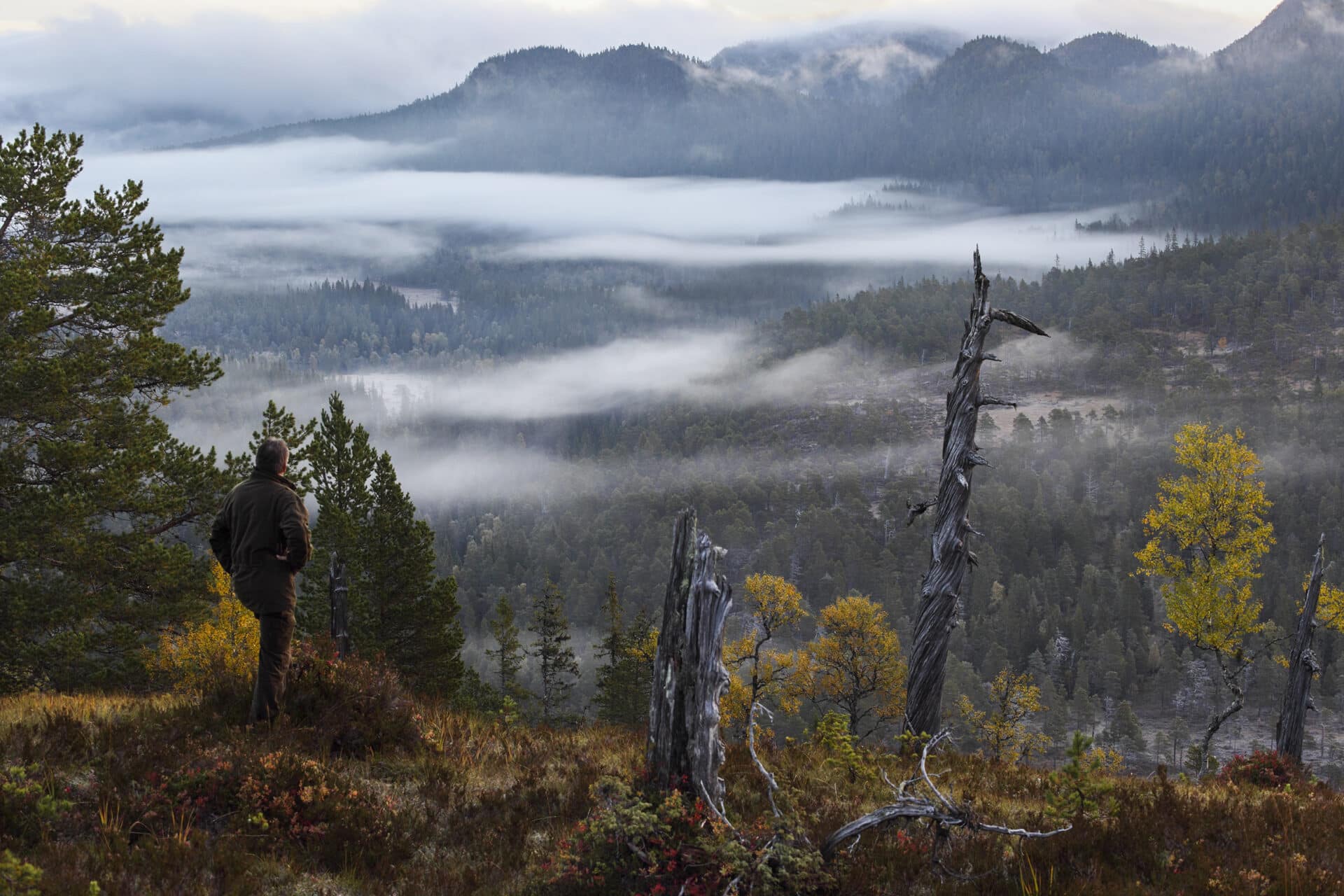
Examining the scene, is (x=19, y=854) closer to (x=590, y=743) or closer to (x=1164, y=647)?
(x=590, y=743)

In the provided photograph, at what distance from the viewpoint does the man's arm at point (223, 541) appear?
8.21 meters

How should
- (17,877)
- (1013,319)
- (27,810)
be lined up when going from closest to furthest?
(17,877)
(27,810)
(1013,319)

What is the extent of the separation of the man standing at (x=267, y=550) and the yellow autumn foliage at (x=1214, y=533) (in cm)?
2465

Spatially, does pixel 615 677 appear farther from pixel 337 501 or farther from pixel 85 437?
pixel 85 437

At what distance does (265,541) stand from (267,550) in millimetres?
106

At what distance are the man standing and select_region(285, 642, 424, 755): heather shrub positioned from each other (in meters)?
0.37

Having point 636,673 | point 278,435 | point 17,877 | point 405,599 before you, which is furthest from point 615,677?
point 17,877

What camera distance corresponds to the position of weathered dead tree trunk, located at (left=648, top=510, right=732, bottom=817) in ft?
22.5

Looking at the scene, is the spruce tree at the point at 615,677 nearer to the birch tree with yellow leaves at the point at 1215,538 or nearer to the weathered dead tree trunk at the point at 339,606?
the birch tree with yellow leaves at the point at 1215,538

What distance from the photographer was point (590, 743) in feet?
32.4

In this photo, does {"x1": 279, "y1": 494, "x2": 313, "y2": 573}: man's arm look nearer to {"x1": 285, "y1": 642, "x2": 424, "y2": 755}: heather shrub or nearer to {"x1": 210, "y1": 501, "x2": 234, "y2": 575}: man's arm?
{"x1": 210, "y1": 501, "x2": 234, "y2": 575}: man's arm

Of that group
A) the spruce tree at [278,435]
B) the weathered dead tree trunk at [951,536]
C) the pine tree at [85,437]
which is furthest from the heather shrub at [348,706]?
the spruce tree at [278,435]

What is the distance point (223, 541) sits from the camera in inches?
329

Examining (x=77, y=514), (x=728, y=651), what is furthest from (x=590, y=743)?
(x=728, y=651)
